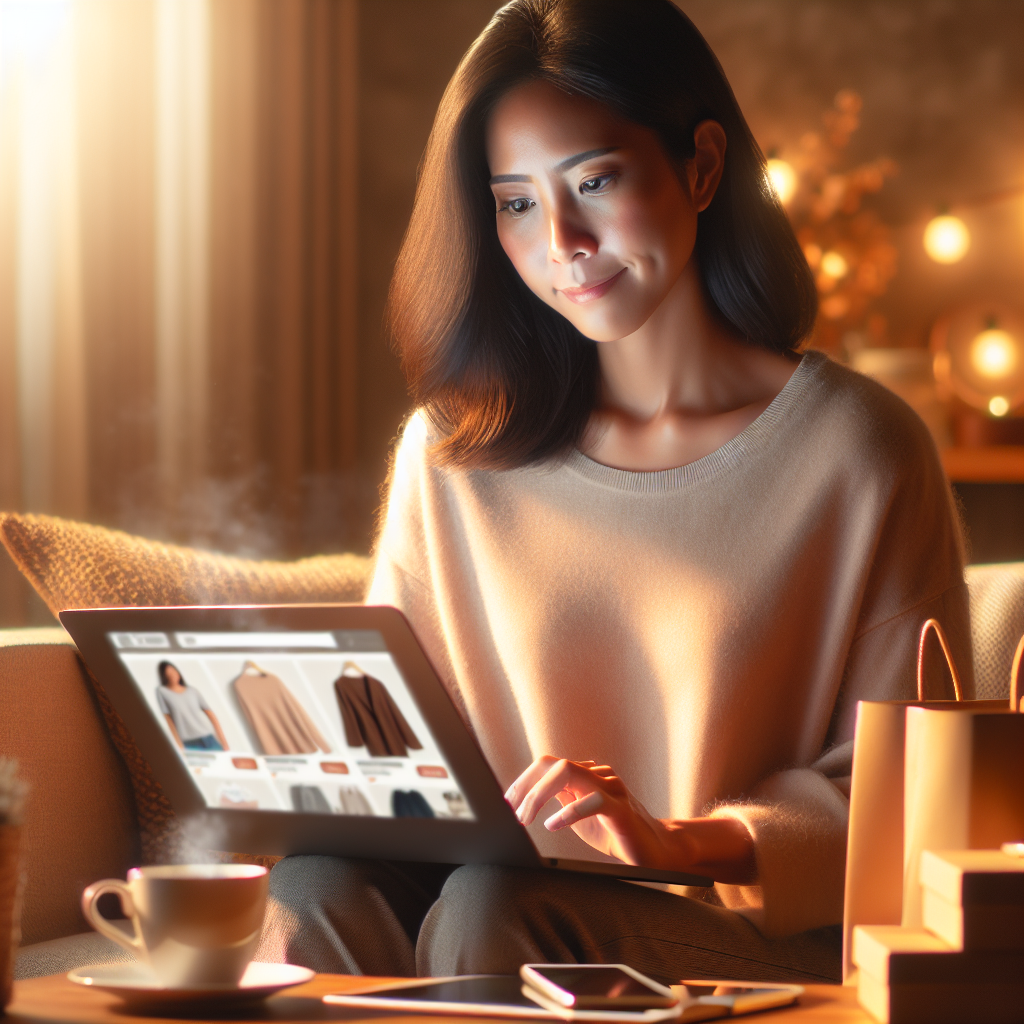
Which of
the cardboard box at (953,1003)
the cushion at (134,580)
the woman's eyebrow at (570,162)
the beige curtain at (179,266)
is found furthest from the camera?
the beige curtain at (179,266)

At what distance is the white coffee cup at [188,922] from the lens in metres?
0.72

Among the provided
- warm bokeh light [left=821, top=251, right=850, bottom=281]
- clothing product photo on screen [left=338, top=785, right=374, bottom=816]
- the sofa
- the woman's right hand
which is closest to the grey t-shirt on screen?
clothing product photo on screen [left=338, top=785, right=374, bottom=816]

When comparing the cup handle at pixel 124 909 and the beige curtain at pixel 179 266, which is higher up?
the beige curtain at pixel 179 266

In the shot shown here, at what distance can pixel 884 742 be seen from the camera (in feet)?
2.51

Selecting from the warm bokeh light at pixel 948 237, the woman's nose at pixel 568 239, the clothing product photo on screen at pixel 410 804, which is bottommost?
the clothing product photo on screen at pixel 410 804

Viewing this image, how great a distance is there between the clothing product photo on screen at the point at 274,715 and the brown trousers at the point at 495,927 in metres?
0.16

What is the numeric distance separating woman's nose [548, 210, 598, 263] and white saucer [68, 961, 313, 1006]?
0.72 meters

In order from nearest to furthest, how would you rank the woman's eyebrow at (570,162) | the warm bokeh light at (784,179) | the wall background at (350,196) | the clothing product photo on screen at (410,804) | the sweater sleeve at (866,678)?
the clothing product photo on screen at (410,804)
the sweater sleeve at (866,678)
the woman's eyebrow at (570,162)
the wall background at (350,196)
the warm bokeh light at (784,179)

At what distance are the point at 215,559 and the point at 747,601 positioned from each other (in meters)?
0.67

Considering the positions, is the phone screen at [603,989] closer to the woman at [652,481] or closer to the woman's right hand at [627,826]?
the woman's right hand at [627,826]

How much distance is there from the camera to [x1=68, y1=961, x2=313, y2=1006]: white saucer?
73 centimetres

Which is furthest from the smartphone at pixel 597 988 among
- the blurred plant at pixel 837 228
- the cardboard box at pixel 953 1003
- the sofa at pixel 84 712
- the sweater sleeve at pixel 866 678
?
the blurred plant at pixel 837 228

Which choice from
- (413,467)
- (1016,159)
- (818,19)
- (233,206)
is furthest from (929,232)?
(413,467)

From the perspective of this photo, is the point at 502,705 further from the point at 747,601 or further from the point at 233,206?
the point at 233,206
